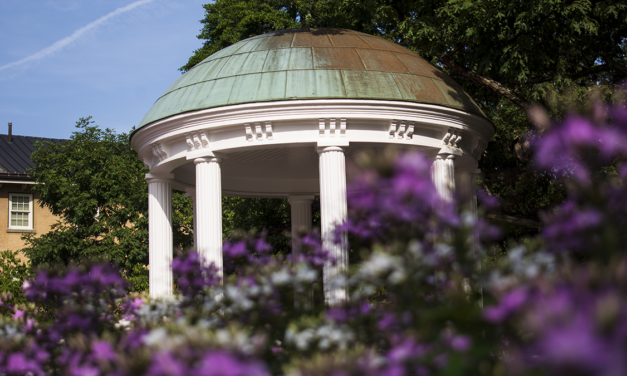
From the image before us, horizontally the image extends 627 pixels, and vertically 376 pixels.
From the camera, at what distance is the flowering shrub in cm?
375

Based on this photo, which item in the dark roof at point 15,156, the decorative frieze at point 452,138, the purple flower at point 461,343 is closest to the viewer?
the purple flower at point 461,343

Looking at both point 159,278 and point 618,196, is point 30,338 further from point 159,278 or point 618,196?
point 159,278

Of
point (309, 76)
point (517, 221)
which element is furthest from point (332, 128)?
point (517, 221)

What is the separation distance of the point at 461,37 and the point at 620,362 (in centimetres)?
1867

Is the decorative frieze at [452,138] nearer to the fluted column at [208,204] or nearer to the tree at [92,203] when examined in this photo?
the fluted column at [208,204]

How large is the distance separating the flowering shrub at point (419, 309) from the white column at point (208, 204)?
8663mm

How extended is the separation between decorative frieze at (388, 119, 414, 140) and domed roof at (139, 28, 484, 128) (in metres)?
0.60

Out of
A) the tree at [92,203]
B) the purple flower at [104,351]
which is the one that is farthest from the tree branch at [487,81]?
the purple flower at [104,351]

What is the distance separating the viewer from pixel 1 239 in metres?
43.0

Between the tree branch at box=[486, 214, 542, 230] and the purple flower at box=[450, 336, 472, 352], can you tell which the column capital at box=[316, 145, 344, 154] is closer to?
the purple flower at box=[450, 336, 472, 352]

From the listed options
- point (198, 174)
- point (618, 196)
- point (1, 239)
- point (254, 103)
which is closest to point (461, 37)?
point (254, 103)

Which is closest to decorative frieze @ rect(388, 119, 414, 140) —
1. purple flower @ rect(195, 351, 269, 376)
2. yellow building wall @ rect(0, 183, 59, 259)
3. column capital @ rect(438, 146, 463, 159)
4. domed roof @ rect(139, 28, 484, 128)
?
domed roof @ rect(139, 28, 484, 128)

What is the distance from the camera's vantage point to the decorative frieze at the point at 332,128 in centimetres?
1570

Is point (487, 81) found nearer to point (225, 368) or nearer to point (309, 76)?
point (309, 76)
